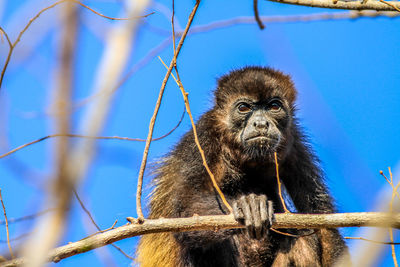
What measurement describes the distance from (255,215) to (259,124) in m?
1.77

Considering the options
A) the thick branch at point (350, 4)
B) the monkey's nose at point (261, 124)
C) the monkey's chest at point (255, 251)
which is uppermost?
Answer: the thick branch at point (350, 4)

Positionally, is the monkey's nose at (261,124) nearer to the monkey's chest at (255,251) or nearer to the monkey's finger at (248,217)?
the monkey's chest at (255,251)

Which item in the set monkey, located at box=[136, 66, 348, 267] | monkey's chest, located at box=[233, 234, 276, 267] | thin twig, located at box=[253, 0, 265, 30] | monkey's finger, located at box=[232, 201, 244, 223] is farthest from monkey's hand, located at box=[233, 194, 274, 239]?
thin twig, located at box=[253, 0, 265, 30]

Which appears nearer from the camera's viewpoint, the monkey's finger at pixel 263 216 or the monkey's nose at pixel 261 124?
the monkey's finger at pixel 263 216

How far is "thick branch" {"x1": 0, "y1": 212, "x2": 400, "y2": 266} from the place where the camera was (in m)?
→ 4.26

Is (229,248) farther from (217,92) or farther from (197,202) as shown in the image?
(217,92)

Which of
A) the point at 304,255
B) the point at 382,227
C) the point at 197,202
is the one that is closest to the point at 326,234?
the point at 304,255

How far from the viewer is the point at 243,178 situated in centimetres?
696

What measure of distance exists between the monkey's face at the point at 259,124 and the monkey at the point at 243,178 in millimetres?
12

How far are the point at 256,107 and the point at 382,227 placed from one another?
457cm

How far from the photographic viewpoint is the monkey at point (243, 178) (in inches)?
256

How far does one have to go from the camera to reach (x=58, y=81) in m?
1.94

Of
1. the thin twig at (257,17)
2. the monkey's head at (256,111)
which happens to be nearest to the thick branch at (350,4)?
the thin twig at (257,17)

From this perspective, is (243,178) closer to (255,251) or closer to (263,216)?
(255,251)
